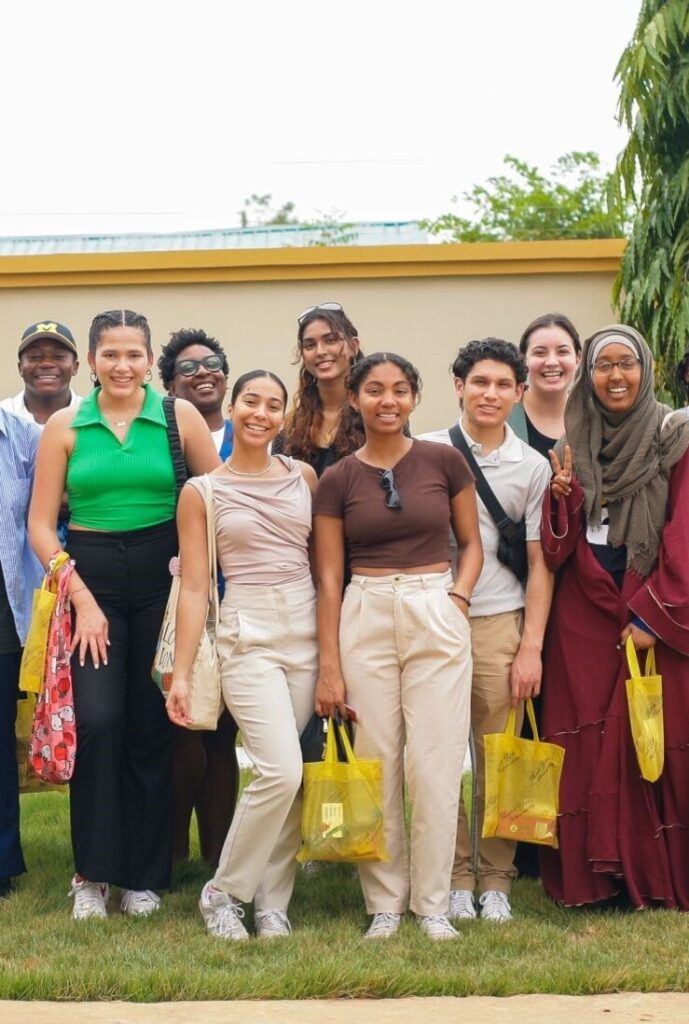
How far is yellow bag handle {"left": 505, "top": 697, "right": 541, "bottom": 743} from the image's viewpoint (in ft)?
17.3

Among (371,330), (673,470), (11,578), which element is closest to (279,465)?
(11,578)

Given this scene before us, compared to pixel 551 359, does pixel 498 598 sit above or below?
below

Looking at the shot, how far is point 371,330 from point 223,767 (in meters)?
6.37

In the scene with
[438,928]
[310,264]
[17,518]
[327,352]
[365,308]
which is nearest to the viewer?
[438,928]

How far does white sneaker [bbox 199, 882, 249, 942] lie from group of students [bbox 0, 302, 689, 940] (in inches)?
0.4

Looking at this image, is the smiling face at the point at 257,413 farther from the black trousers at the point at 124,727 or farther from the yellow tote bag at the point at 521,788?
the yellow tote bag at the point at 521,788

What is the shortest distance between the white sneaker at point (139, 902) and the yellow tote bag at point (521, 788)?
4.29 feet

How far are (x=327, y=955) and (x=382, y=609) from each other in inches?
47.8

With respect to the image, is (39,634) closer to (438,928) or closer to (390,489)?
(390,489)

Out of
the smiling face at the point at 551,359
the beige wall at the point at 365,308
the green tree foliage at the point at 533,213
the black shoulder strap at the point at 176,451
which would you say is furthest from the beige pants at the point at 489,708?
the green tree foliage at the point at 533,213

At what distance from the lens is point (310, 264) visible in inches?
453

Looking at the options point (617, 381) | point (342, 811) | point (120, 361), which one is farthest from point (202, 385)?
point (342, 811)

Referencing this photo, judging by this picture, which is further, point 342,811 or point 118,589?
point 118,589

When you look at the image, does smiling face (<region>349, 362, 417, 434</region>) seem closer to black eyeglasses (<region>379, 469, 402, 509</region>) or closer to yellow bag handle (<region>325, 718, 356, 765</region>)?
black eyeglasses (<region>379, 469, 402, 509</region>)
